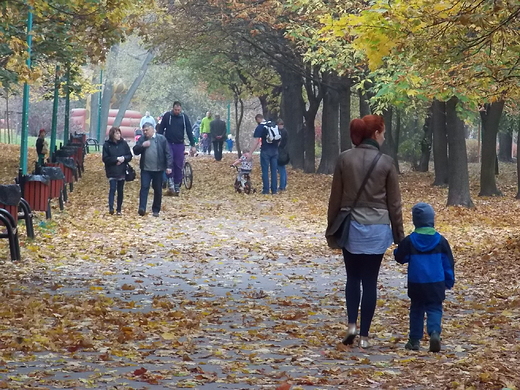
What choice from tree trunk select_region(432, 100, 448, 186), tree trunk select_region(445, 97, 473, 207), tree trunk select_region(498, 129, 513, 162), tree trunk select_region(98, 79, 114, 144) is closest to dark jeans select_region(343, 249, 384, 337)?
tree trunk select_region(445, 97, 473, 207)

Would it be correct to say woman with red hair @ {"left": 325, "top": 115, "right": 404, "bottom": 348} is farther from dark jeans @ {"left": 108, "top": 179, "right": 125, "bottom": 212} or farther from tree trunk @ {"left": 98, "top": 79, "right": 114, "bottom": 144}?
tree trunk @ {"left": 98, "top": 79, "right": 114, "bottom": 144}

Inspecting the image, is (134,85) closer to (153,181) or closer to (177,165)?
(177,165)

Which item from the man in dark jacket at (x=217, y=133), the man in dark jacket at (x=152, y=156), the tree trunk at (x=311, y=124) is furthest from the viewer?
the man in dark jacket at (x=217, y=133)

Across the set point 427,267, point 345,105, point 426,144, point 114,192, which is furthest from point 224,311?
point 426,144

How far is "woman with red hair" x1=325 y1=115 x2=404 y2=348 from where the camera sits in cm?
847

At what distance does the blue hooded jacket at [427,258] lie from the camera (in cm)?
841

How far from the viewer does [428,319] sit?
848cm

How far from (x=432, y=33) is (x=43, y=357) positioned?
8629 mm

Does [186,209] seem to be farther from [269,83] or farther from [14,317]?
[269,83]

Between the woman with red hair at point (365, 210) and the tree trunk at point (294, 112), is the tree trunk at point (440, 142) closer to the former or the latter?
the tree trunk at point (294, 112)

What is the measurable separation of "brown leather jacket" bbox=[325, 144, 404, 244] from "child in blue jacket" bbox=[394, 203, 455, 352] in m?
0.14

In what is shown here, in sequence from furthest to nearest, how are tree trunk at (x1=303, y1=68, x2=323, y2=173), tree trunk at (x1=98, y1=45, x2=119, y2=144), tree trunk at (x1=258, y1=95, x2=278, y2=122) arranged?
1. tree trunk at (x1=98, y1=45, x2=119, y2=144)
2. tree trunk at (x1=258, y1=95, x2=278, y2=122)
3. tree trunk at (x1=303, y1=68, x2=323, y2=173)

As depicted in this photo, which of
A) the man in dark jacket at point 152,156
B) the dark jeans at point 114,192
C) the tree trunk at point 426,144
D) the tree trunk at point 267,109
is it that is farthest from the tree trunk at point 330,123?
the man in dark jacket at point 152,156

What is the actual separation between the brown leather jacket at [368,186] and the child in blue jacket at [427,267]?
14 cm
